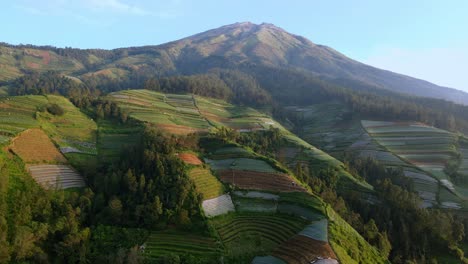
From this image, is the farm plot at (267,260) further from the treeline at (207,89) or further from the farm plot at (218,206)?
the treeline at (207,89)

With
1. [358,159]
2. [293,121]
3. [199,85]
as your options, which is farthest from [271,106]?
[358,159]

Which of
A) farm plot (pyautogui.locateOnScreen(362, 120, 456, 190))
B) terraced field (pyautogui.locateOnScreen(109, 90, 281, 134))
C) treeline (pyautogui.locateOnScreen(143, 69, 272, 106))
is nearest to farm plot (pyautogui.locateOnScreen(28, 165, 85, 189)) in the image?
terraced field (pyautogui.locateOnScreen(109, 90, 281, 134))

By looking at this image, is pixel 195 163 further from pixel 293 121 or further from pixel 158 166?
pixel 293 121

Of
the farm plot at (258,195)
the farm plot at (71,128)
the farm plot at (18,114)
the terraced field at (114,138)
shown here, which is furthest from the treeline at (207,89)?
the farm plot at (258,195)

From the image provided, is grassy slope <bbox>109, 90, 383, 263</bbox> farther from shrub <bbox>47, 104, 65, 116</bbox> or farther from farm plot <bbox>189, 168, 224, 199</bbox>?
shrub <bbox>47, 104, 65, 116</bbox>

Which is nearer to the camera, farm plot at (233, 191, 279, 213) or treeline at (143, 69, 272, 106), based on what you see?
farm plot at (233, 191, 279, 213)
